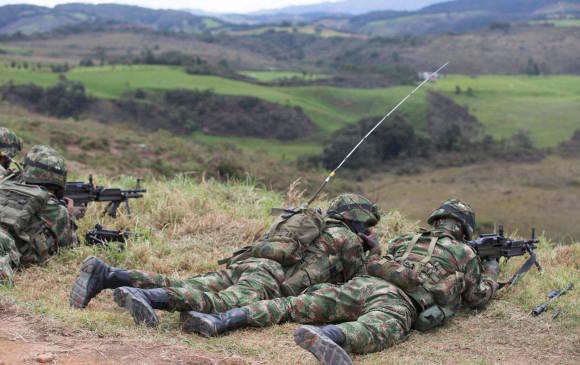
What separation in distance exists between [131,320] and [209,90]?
5336 centimetres

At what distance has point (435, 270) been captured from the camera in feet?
20.6

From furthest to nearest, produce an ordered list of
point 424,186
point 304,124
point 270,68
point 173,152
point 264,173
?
point 270,68 < point 304,124 < point 424,186 < point 173,152 < point 264,173

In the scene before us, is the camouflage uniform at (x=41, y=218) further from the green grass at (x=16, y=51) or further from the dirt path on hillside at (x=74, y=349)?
the green grass at (x=16, y=51)

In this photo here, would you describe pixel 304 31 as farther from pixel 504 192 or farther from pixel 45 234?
pixel 45 234

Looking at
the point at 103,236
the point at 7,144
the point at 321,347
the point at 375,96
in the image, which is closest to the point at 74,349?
the point at 321,347

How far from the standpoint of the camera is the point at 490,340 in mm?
6168

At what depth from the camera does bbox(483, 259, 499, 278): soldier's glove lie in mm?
7277

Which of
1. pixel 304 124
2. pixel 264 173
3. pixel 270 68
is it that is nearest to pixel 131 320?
pixel 264 173

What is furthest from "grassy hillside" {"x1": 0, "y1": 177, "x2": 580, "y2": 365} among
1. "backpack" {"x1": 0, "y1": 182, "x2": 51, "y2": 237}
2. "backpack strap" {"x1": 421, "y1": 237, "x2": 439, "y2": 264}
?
"backpack strap" {"x1": 421, "y1": 237, "x2": 439, "y2": 264}

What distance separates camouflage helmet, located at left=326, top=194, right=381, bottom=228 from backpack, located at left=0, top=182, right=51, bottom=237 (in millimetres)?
2522

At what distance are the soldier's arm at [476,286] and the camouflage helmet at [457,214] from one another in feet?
1.02

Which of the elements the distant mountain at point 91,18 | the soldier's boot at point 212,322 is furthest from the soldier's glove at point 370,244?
the distant mountain at point 91,18

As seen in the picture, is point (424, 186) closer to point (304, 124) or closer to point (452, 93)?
point (304, 124)

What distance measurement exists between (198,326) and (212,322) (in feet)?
0.36
